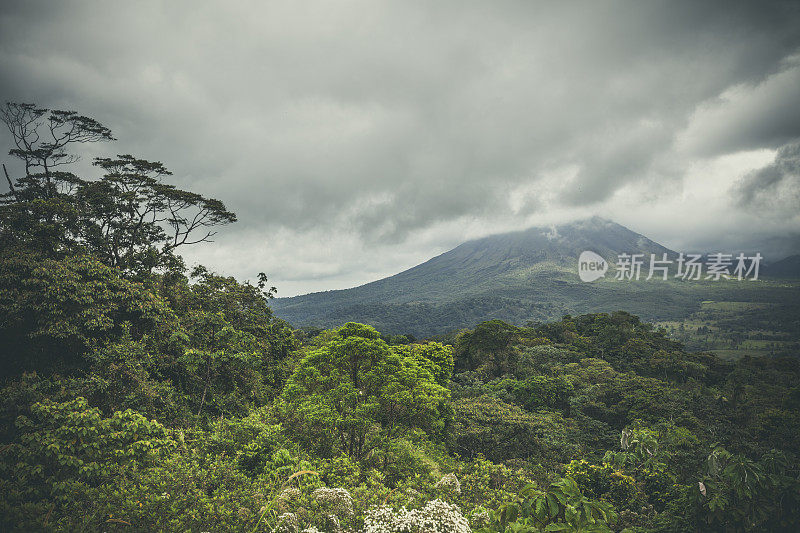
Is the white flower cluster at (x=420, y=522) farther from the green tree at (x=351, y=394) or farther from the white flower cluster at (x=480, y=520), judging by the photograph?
the green tree at (x=351, y=394)

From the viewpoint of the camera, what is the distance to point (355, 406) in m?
11.9

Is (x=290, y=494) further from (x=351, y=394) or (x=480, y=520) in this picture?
(x=351, y=394)

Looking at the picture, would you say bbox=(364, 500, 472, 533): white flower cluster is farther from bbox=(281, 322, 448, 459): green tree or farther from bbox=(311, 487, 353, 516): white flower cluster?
bbox=(281, 322, 448, 459): green tree

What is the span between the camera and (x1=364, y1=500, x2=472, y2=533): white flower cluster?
4211mm

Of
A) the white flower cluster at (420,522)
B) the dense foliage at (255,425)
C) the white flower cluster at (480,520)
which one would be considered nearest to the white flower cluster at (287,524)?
the dense foliage at (255,425)

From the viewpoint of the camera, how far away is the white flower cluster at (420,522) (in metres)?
4.21

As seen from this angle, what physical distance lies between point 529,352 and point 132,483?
126ft

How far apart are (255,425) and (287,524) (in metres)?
5.24

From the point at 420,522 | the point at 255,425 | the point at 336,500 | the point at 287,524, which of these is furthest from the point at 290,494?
the point at 255,425

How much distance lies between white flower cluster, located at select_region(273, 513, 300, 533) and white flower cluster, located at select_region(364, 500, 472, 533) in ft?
3.21

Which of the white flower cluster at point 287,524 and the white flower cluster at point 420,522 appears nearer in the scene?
the white flower cluster at point 420,522

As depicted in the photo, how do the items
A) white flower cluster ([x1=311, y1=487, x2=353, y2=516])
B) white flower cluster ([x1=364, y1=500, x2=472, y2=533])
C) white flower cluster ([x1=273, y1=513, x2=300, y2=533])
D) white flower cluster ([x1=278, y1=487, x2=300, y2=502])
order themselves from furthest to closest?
1. white flower cluster ([x1=278, y1=487, x2=300, y2=502])
2. white flower cluster ([x1=311, y1=487, x2=353, y2=516])
3. white flower cluster ([x1=273, y1=513, x2=300, y2=533])
4. white flower cluster ([x1=364, y1=500, x2=472, y2=533])

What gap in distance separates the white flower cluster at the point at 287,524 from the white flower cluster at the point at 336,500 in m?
0.54

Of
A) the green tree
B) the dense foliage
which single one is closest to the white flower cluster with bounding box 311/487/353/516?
the dense foliage
